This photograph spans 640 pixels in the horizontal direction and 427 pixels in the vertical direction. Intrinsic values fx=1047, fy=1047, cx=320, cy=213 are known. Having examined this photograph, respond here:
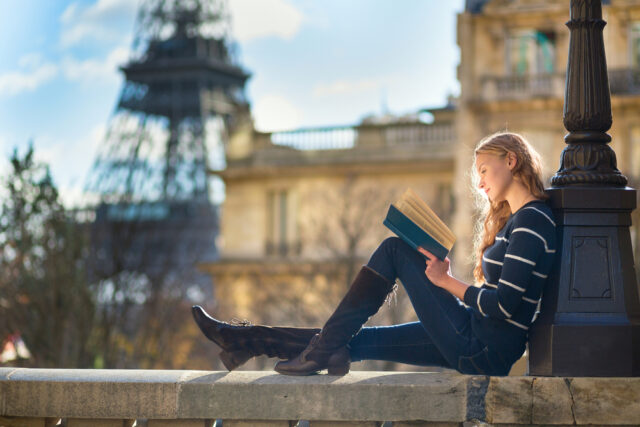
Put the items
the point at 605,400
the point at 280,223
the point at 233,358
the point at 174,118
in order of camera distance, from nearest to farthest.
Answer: the point at 605,400 → the point at 233,358 → the point at 280,223 → the point at 174,118

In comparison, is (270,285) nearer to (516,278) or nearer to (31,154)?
(31,154)

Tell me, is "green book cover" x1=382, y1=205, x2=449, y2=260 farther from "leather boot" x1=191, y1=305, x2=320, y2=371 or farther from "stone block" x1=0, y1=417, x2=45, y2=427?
"stone block" x1=0, y1=417, x2=45, y2=427

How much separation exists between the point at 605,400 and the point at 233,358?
1949 millimetres

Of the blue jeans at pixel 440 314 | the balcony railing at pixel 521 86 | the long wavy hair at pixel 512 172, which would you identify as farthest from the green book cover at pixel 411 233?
the balcony railing at pixel 521 86

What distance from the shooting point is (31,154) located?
46.2 ft

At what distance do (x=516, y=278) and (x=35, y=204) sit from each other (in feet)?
33.2

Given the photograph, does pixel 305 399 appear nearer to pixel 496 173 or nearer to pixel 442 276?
pixel 442 276

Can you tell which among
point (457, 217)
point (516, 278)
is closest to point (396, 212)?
point (516, 278)

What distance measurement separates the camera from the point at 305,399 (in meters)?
4.93

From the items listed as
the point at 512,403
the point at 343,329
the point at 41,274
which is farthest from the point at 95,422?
the point at 41,274

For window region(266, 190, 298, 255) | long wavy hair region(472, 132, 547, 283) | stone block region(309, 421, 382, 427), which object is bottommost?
stone block region(309, 421, 382, 427)

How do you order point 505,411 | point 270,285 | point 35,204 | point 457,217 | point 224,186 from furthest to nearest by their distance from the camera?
point 224,186 → point 270,285 → point 457,217 → point 35,204 → point 505,411

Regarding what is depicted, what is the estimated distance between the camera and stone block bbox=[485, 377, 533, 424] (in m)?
4.78

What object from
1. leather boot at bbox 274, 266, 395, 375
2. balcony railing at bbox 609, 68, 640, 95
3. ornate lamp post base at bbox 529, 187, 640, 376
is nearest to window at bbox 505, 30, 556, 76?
balcony railing at bbox 609, 68, 640, 95
